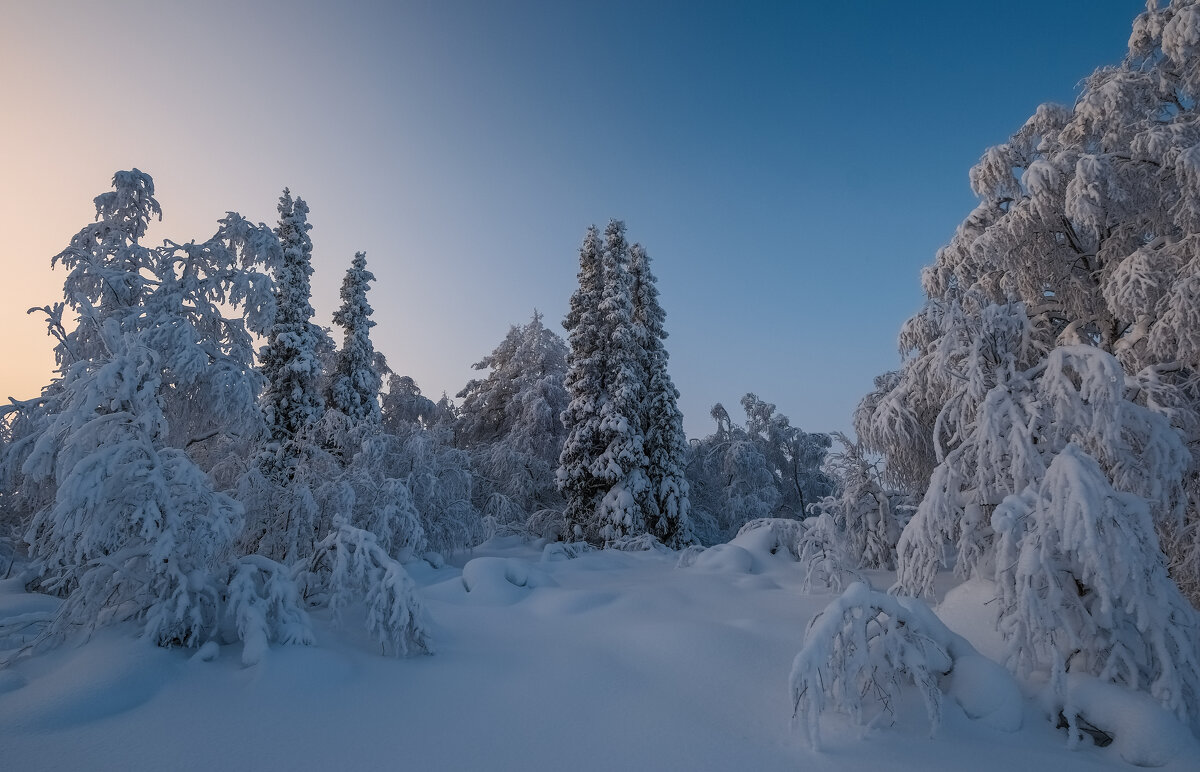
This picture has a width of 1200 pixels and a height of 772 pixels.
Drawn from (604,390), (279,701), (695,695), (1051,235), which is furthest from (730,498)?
(279,701)

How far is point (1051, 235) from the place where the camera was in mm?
9516

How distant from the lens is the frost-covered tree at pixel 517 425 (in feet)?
74.9

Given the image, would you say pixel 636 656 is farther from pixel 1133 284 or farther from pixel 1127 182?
pixel 1127 182

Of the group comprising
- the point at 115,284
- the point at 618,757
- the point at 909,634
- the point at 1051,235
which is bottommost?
the point at 618,757

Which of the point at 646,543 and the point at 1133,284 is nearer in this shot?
the point at 1133,284

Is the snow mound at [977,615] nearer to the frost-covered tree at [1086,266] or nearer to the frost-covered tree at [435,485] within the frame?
the frost-covered tree at [1086,266]

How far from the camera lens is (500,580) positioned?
8422 mm

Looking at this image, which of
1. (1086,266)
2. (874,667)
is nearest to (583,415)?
(1086,266)

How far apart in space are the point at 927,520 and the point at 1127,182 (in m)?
6.66

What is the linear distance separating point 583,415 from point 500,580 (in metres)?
11.1

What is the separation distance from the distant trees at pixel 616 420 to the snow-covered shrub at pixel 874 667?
1315 cm

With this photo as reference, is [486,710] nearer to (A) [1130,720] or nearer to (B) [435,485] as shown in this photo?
(A) [1130,720]

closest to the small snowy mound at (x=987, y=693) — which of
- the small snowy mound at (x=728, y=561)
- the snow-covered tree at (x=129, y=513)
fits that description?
the small snowy mound at (x=728, y=561)

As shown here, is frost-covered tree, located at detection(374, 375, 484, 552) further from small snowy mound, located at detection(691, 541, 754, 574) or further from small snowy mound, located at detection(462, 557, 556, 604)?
small snowy mound, located at detection(691, 541, 754, 574)
